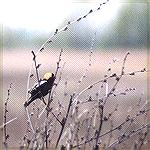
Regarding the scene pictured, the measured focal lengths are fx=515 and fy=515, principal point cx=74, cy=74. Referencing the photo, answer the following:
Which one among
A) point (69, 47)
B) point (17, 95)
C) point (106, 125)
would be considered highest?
point (69, 47)

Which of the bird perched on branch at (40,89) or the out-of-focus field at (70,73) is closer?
the bird perched on branch at (40,89)

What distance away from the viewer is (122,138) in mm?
2523

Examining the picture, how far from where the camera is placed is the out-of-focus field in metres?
5.31

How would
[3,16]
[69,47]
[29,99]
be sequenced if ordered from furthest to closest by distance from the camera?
[69,47] → [3,16] → [29,99]

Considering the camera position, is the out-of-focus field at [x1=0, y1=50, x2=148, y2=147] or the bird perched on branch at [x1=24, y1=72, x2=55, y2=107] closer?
the bird perched on branch at [x1=24, y1=72, x2=55, y2=107]

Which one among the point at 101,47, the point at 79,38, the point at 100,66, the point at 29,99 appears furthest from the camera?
the point at 100,66

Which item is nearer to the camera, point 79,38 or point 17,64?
point 79,38

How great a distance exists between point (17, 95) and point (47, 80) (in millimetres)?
3101

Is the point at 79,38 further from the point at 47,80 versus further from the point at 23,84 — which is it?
the point at 47,80

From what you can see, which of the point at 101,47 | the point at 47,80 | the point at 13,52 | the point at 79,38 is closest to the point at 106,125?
the point at 79,38

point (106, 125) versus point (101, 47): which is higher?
point (101, 47)

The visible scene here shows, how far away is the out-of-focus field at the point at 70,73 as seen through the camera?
5313mm

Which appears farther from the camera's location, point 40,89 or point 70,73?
point 70,73

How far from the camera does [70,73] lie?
5520mm
